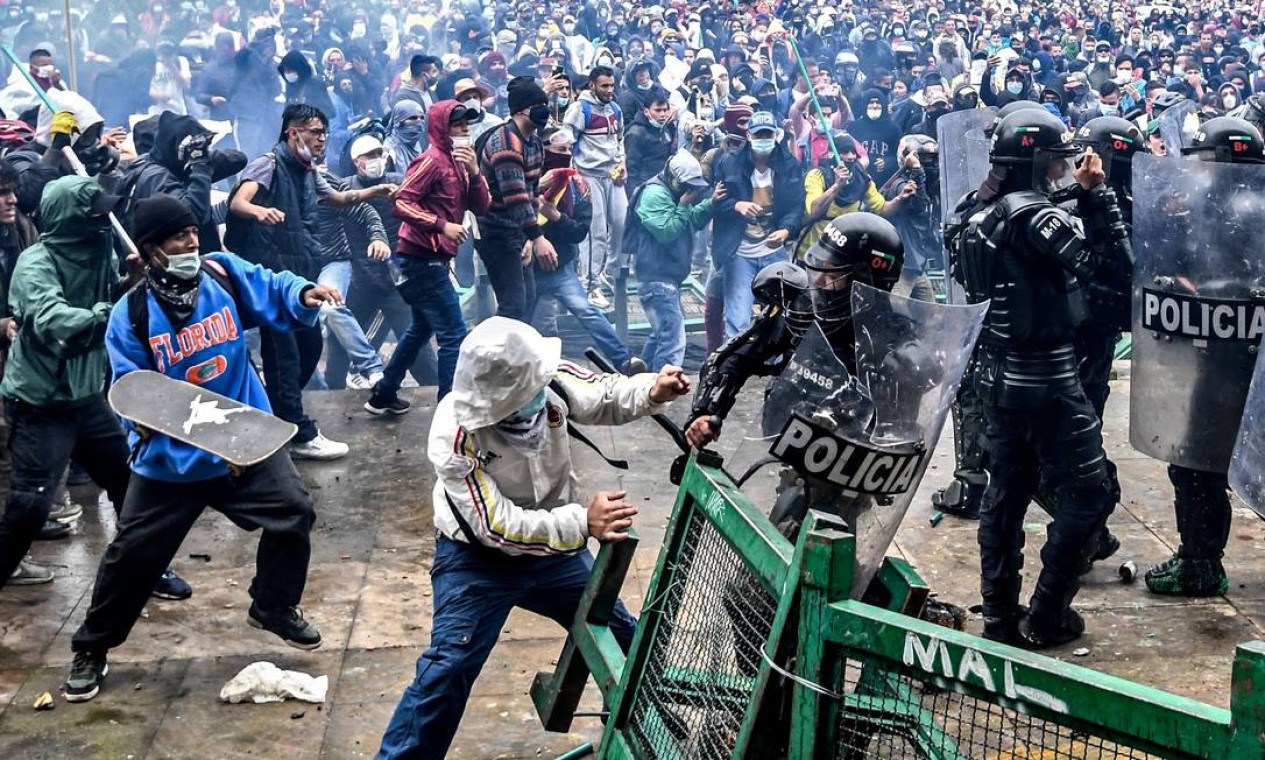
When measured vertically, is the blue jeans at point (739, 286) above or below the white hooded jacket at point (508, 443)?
below

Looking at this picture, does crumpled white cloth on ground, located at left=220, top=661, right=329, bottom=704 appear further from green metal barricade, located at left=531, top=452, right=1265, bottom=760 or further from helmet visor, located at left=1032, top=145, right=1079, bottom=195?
helmet visor, located at left=1032, top=145, right=1079, bottom=195

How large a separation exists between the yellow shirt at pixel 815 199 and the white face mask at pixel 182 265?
5.95m

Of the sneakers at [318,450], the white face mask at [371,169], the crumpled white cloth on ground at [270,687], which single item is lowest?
→ the sneakers at [318,450]

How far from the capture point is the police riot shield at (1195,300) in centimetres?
544

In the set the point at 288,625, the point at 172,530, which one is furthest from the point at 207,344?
the point at 288,625

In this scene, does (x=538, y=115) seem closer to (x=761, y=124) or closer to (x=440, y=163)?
(x=440, y=163)

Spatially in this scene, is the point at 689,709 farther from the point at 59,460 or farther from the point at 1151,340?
the point at 59,460

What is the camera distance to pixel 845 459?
4020mm

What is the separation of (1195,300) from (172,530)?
12.2ft

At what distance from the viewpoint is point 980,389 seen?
5656 millimetres

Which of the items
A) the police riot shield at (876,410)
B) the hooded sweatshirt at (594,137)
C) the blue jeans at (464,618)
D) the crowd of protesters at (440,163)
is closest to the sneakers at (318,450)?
the crowd of protesters at (440,163)

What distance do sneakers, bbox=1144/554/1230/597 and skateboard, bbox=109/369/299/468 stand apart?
137 inches

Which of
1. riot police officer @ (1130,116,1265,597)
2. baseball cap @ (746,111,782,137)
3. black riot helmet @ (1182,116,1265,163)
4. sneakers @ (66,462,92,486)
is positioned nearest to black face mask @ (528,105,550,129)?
baseball cap @ (746,111,782,137)

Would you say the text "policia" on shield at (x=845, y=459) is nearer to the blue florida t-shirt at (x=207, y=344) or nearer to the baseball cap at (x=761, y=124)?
the blue florida t-shirt at (x=207, y=344)
